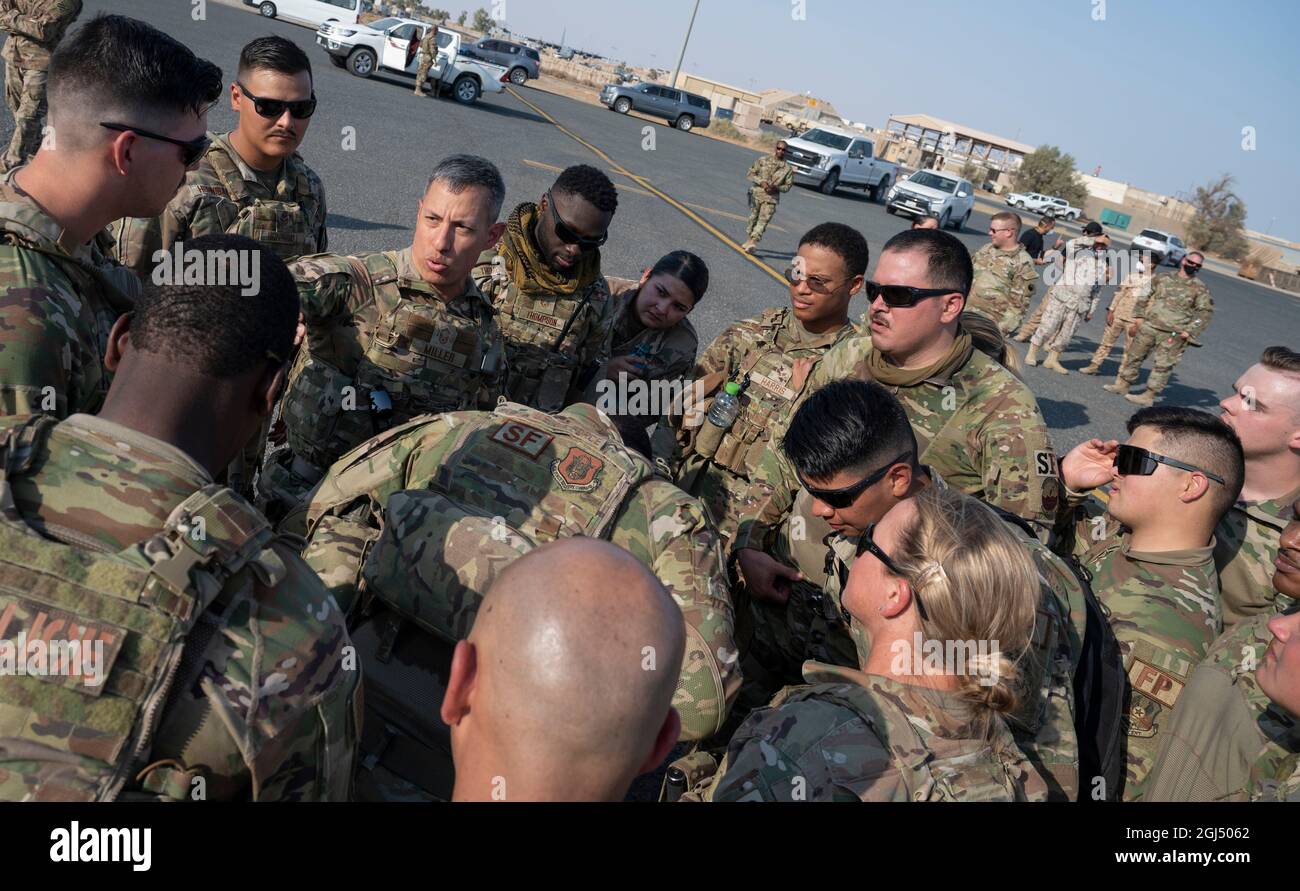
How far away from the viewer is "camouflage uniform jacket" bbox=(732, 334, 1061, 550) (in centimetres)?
341

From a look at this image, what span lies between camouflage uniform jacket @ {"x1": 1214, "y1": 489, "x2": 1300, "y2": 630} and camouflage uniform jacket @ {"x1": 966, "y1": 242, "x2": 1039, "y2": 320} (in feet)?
21.9

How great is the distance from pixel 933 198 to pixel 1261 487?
24.2 metres

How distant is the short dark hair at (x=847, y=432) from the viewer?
2910 millimetres

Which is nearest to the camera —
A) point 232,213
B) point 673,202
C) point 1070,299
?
point 232,213

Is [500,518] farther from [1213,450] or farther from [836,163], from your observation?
[836,163]

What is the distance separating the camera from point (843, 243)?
4.34 metres

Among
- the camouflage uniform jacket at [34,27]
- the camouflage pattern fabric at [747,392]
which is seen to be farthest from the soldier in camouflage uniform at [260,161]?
the camouflage uniform jacket at [34,27]

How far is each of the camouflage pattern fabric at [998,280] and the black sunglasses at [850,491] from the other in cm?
772

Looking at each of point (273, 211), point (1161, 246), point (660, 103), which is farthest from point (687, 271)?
point (1161, 246)

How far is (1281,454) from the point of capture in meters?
3.88

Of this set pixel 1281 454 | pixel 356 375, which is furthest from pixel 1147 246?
pixel 356 375

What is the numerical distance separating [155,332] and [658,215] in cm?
1392

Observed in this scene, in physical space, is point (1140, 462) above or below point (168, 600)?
above
